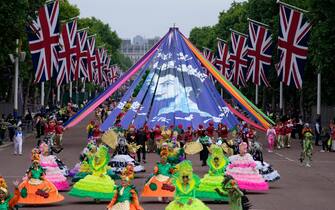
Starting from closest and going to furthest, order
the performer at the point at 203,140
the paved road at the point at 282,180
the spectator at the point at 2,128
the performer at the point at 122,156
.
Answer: the paved road at the point at 282,180 < the performer at the point at 122,156 < the performer at the point at 203,140 < the spectator at the point at 2,128

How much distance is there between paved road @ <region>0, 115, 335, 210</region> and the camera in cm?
2042

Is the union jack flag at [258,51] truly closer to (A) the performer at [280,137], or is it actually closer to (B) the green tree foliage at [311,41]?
(B) the green tree foliage at [311,41]

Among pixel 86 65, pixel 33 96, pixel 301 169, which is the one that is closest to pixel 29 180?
pixel 301 169

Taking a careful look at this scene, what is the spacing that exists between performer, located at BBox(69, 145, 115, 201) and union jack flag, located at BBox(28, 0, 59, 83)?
23350 millimetres

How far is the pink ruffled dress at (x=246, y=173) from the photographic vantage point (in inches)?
906

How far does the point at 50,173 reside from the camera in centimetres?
2272

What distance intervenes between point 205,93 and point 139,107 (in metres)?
3.08

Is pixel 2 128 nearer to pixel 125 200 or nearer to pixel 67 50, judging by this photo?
pixel 67 50

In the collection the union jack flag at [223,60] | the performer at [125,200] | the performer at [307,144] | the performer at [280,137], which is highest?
the union jack flag at [223,60]

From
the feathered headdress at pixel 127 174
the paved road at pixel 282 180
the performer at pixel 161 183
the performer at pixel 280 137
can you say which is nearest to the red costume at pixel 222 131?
the paved road at pixel 282 180

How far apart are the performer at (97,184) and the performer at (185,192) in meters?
5.45

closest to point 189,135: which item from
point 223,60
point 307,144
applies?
point 307,144

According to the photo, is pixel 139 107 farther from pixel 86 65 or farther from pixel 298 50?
pixel 86 65

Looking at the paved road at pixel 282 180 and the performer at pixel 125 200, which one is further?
the paved road at pixel 282 180
